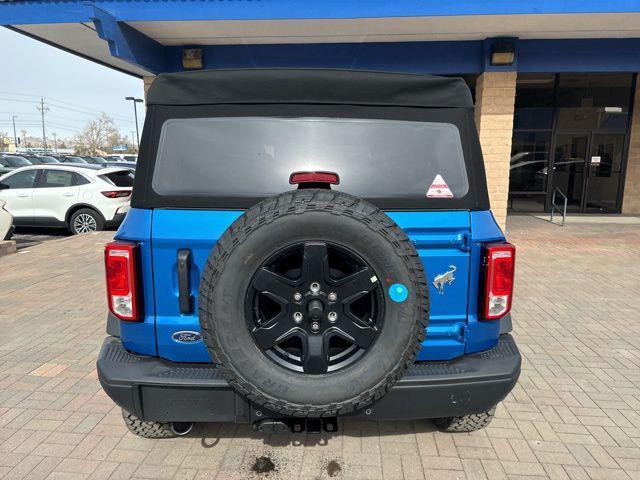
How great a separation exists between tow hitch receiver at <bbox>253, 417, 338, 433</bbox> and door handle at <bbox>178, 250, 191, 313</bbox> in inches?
26.5

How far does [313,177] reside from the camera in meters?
2.15

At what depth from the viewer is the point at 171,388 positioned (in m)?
2.15

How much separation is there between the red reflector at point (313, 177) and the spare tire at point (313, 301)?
19cm

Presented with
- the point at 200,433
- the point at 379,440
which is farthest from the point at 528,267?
the point at 200,433

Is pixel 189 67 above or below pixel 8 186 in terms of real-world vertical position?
above

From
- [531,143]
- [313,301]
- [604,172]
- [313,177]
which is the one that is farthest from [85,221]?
[604,172]

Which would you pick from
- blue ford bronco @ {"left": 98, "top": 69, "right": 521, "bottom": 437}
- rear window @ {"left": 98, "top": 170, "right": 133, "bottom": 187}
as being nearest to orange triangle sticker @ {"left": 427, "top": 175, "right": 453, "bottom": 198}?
blue ford bronco @ {"left": 98, "top": 69, "right": 521, "bottom": 437}

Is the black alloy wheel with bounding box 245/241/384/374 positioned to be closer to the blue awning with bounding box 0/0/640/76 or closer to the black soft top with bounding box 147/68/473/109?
the black soft top with bounding box 147/68/473/109

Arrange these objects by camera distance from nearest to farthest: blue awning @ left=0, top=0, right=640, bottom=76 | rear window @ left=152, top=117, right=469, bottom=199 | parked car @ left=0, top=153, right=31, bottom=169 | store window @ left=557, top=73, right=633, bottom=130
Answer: rear window @ left=152, top=117, right=469, bottom=199 < blue awning @ left=0, top=0, right=640, bottom=76 < store window @ left=557, top=73, right=633, bottom=130 < parked car @ left=0, top=153, right=31, bottom=169

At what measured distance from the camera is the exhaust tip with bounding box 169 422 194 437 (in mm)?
2734

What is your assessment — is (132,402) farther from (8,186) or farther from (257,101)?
(8,186)

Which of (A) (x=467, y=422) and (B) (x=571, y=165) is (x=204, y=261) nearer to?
(A) (x=467, y=422)

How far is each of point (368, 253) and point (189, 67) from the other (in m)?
8.11

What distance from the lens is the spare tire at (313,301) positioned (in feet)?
6.31
